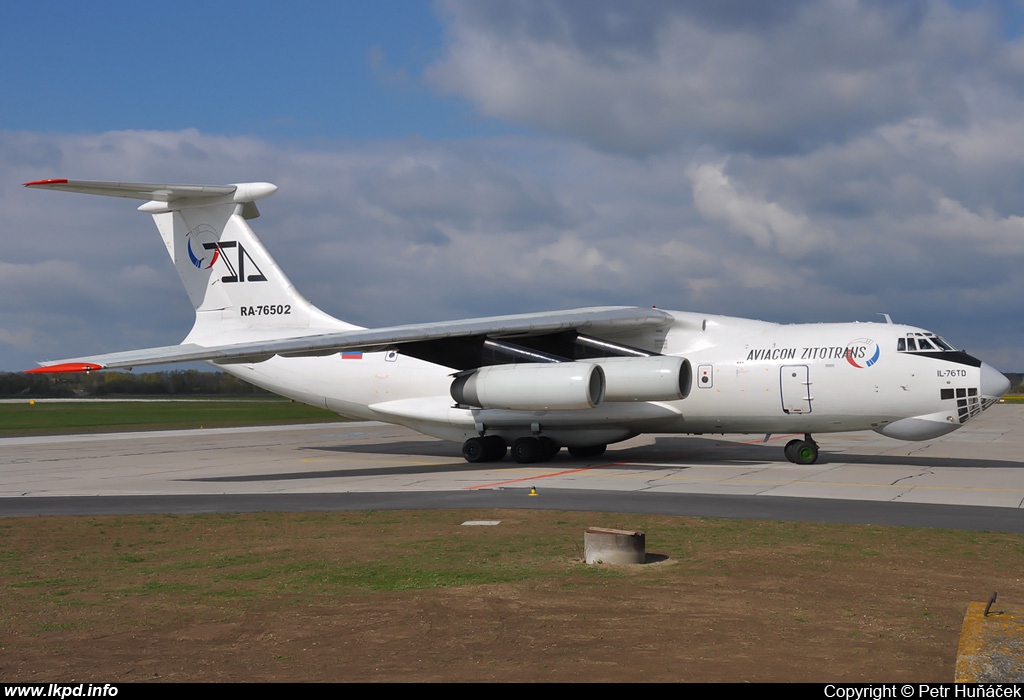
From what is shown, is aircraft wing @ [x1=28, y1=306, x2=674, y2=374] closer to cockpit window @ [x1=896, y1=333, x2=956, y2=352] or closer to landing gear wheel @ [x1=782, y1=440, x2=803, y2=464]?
landing gear wheel @ [x1=782, y1=440, x2=803, y2=464]

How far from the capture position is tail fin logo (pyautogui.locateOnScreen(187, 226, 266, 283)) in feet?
71.8

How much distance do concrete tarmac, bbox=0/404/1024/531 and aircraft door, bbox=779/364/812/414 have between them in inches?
46.9

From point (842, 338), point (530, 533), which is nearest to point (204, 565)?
point (530, 533)

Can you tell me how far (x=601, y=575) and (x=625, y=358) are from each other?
35.0 ft

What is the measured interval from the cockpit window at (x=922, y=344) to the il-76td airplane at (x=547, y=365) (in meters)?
0.03

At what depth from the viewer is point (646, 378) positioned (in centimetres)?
1719

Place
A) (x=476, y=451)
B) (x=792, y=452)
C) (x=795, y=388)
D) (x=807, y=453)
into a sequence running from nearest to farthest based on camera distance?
(x=795, y=388)
(x=807, y=453)
(x=792, y=452)
(x=476, y=451)

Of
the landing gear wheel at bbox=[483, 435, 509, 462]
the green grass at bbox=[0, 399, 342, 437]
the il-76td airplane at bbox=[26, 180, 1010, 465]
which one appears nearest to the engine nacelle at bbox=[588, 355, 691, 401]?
the il-76td airplane at bbox=[26, 180, 1010, 465]

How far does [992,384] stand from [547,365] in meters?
8.12

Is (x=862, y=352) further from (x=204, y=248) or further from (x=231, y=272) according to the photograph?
(x=204, y=248)

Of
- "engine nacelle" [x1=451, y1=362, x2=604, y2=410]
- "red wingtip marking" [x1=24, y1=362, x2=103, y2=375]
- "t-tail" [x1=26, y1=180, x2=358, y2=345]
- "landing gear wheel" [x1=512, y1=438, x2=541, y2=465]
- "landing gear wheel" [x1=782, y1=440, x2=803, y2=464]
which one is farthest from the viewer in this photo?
"t-tail" [x1=26, y1=180, x2=358, y2=345]

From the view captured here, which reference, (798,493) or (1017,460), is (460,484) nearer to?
(798,493)

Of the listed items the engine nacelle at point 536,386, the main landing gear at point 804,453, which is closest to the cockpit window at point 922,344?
the main landing gear at point 804,453

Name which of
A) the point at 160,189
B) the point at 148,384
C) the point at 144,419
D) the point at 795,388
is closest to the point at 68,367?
the point at 160,189
